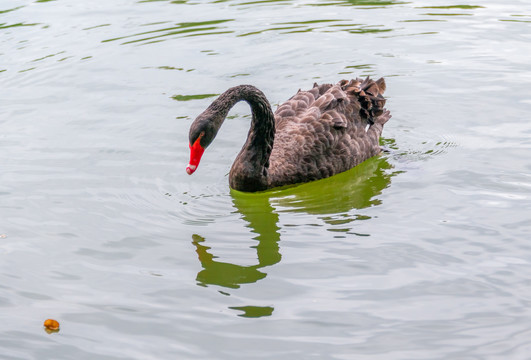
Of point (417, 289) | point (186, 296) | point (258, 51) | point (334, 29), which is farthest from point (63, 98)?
point (417, 289)

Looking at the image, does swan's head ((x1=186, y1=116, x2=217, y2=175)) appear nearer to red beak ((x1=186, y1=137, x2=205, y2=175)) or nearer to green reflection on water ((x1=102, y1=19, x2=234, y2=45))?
red beak ((x1=186, y1=137, x2=205, y2=175))

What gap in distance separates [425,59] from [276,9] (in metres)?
3.01

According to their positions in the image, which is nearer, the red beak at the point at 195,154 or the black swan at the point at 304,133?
the red beak at the point at 195,154

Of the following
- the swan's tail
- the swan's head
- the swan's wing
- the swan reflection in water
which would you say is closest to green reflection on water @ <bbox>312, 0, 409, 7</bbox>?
the swan's tail

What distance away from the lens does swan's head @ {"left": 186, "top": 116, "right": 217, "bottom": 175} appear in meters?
6.53

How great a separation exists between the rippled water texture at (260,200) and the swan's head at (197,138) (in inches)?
17.5

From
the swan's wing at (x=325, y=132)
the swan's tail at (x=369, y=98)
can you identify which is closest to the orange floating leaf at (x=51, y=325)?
the swan's wing at (x=325, y=132)

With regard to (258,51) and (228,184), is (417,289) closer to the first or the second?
(228,184)

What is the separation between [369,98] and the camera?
325 inches

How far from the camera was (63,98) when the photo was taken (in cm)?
941

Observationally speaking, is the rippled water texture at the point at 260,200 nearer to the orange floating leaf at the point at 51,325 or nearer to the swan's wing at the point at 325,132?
the orange floating leaf at the point at 51,325

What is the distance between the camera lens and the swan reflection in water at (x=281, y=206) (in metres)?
5.82

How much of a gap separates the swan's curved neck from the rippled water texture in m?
0.19

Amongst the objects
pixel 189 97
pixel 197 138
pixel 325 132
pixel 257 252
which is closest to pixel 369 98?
pixel 325 132
